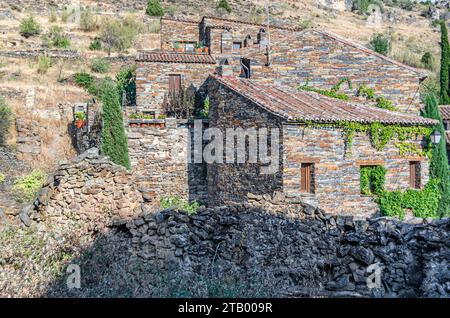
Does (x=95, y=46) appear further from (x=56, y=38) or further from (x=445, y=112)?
(x=445, y=112)

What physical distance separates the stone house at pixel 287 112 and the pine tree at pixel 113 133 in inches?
28.7

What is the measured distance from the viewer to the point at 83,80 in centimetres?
2842

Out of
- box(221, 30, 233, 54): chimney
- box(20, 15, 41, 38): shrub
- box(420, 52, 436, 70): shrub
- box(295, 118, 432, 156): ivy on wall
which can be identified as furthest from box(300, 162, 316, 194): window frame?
box(420, 52, 436, 70): shrub

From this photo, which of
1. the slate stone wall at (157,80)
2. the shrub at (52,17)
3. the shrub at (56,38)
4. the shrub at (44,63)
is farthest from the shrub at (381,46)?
the shrub at (52,17)

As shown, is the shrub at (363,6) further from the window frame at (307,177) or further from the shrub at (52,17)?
the window frame at (307,177)

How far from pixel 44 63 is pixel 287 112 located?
2107 cm

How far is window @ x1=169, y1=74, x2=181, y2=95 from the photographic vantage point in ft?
70.3

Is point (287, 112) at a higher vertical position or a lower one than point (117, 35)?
lower

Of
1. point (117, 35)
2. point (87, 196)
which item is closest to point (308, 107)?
point (87, 196)

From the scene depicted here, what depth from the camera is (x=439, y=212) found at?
17109 millimetres

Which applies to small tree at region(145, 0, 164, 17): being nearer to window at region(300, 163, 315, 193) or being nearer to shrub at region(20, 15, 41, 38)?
shrub at region(20, 15, 41, 38)

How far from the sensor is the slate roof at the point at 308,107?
558 inches

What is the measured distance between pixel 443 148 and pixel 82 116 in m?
15.4
